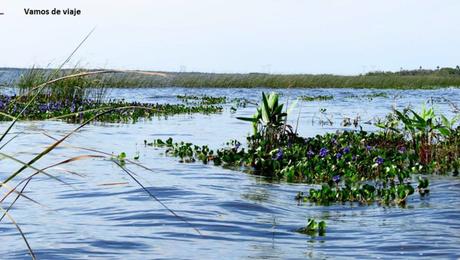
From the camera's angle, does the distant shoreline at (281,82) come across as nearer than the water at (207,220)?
No

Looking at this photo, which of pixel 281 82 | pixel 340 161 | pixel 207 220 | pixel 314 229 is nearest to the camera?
pixel 314 229

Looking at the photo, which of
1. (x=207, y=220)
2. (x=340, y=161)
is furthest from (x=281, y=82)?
(x=207, y=220)

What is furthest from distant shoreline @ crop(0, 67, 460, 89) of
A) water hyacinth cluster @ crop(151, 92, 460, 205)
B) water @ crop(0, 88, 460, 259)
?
water @ crop(0, 88, 460, 259)

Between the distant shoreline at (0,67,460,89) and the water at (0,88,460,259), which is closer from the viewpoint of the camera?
the water at (0,88,460,259)

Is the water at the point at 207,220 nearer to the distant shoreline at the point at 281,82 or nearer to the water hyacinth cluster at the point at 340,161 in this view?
the water hyacinth cluster at the point at 340,161

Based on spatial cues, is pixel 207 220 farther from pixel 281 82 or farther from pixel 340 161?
pixel 281 82

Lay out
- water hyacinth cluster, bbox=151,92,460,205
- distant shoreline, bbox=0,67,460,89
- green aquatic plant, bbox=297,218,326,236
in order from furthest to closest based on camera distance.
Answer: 1. distant shoreline, bbox=0,67,460,89
2. water hyacinth cluster, bbox=151,92,460,205
3. green aquatic plant, bbox=297,218,326,236

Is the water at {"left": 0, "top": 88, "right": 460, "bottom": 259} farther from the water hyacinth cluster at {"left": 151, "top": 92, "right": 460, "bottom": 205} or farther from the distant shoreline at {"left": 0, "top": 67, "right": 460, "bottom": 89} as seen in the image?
the distant shoreline at {"left": 0, "top": 67, "right": 460, "bottom": 89}

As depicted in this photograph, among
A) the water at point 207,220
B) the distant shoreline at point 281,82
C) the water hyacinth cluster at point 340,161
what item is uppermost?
the distant shoreline at point 281,82

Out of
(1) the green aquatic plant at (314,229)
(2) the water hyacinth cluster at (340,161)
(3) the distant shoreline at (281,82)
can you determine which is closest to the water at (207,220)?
(1) the green aquatic plant at (314,229)

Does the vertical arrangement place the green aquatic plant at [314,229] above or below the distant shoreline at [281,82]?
below

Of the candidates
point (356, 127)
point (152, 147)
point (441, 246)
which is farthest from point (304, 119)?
point (441, 246)

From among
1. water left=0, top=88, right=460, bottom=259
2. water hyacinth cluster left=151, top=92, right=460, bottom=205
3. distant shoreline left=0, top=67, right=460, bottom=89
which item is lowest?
water left=0, top=88, right=460, bottom=259

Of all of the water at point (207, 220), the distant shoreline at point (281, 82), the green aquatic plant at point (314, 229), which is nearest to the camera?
the water at point (207, 220)
